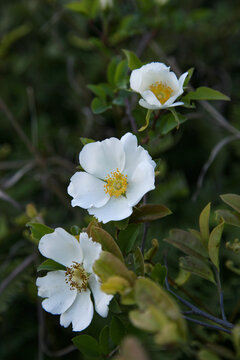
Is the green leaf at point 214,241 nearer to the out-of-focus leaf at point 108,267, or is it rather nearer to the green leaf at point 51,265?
the out-of-focus leaf at point 108,267

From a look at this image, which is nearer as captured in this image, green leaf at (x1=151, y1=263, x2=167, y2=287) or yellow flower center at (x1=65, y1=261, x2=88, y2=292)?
green leaf at (x1=151, y1=263, x2=167, y2=287)

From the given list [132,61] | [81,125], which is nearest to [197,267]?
[132,61]

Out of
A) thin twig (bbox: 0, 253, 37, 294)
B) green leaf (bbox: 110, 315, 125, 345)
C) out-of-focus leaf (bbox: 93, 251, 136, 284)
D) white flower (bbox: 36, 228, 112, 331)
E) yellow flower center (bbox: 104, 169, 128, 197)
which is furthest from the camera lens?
thin twig (bbox: 0, 253, 37, 294)

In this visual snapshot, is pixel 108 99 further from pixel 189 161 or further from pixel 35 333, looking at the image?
pixel 35 333

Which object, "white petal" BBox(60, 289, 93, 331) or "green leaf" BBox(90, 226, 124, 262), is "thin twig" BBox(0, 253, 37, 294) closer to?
"white petal" BBox(60, 289, 93, 331)

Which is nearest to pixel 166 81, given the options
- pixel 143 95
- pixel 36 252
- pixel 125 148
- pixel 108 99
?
pixel 143 95

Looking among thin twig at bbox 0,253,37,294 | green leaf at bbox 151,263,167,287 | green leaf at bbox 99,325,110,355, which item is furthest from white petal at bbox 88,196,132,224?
thin twig at bbox 0,253,37,294

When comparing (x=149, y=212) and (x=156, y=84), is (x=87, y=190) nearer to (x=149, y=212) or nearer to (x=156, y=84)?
(x=149, y=212)
